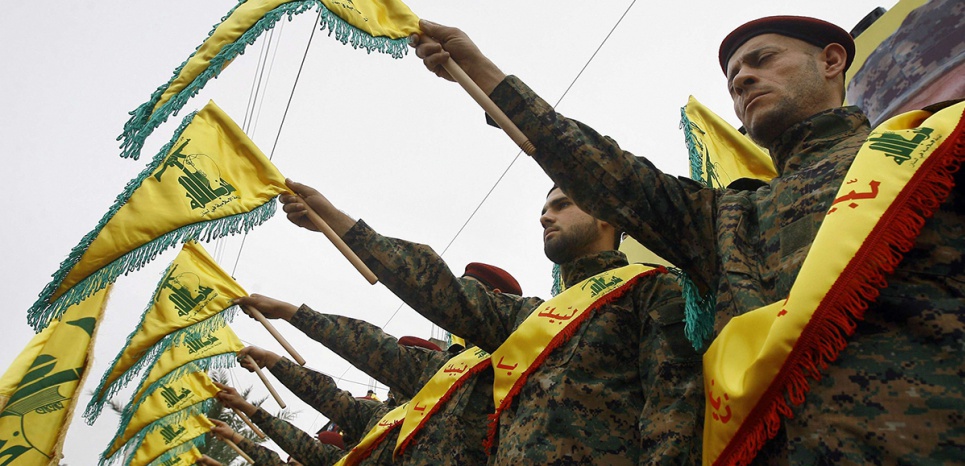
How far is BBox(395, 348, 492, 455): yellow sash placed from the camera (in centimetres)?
296

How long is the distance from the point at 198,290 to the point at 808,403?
425 centimetres

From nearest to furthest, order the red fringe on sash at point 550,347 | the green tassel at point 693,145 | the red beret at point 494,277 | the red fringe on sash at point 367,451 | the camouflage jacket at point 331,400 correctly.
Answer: the red fringe on sash at point 550,347, the green tassel at point 693,145, the red fringe on sash at point 367,451, the red beret at point 494,277, the camouflage jacket at point 331,400

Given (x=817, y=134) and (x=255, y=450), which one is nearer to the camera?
(x=817, y=134)

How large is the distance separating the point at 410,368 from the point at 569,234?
4.83ft

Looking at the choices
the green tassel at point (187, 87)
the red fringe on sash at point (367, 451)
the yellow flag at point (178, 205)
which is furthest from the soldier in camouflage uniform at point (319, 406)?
the green tassel at point (187, 87)

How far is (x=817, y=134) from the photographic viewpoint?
1.71m

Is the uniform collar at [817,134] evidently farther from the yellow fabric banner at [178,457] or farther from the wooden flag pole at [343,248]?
the yellow fabric banner at [178,457]

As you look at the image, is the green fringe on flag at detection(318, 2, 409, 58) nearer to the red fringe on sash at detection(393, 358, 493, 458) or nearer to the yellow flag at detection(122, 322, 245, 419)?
the red fringe on sash at detection(393, 358, 493, 458)

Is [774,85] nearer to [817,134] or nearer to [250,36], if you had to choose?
[817,134]

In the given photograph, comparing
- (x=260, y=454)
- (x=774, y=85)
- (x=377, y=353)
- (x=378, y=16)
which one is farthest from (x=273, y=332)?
(x=774, y=85)

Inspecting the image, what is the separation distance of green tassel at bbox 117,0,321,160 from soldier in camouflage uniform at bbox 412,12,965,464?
0.70 m

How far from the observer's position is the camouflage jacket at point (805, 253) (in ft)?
3.68

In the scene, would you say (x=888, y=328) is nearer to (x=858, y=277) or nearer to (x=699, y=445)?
(x=858, y=277)

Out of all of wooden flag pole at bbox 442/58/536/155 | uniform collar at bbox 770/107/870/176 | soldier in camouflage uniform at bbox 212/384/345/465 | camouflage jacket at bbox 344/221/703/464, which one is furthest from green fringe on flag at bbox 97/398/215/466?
uniform collar at bbox 770/107/870/176
